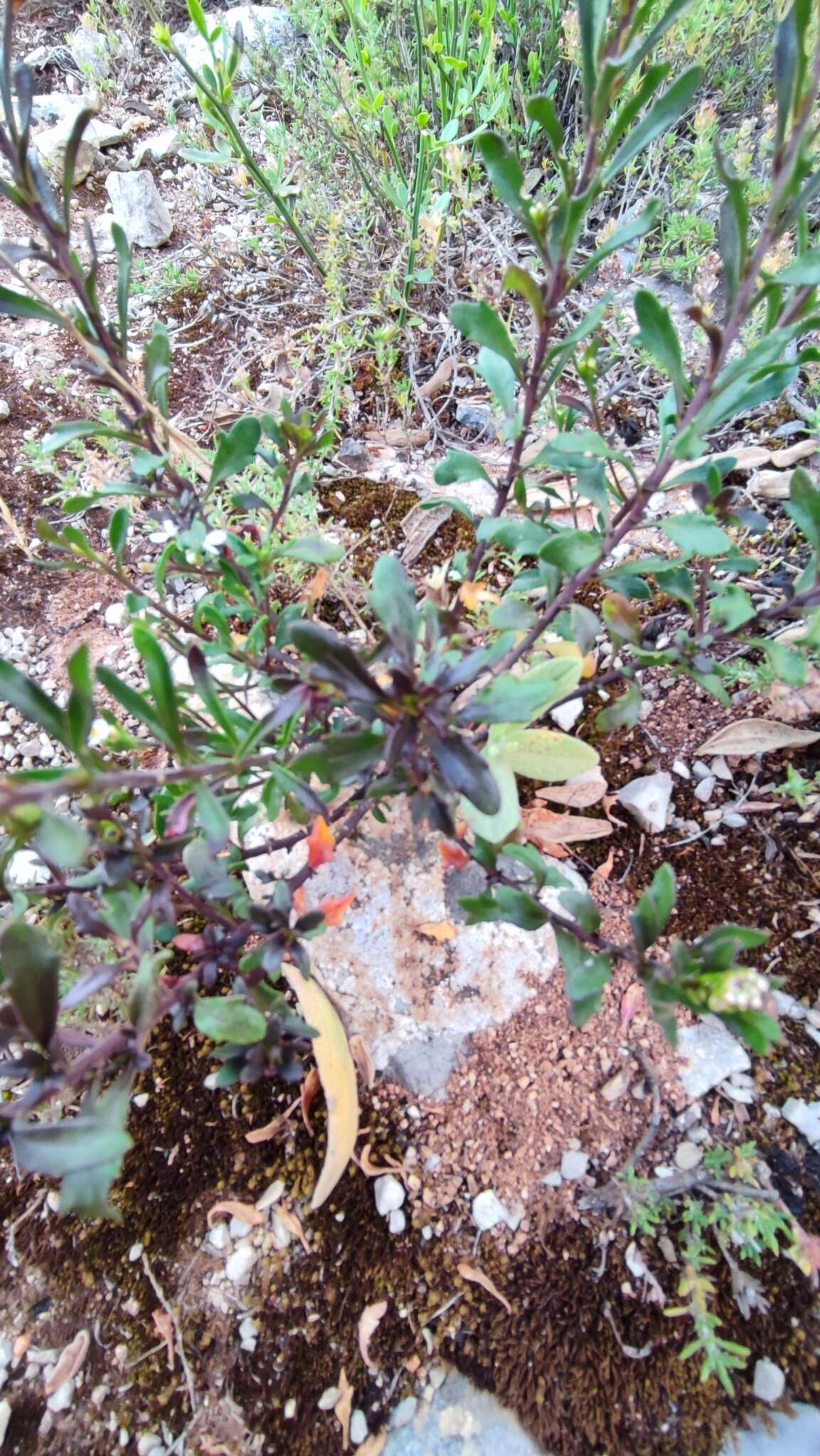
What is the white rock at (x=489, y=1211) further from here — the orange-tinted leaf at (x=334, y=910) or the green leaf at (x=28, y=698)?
the green leaf at (x=28, y=698)

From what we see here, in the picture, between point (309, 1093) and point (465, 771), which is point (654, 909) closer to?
point (465, 771)

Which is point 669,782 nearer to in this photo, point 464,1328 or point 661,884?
point 661,884

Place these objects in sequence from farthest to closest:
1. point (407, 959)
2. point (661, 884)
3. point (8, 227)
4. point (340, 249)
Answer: point (8, 227)
point (340, 249)
point (407, 959)
point (661, 884)

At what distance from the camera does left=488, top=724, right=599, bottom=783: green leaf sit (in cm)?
121

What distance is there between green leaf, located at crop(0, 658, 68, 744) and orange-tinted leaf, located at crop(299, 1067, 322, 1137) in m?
0.79

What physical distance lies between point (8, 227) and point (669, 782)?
2740mm

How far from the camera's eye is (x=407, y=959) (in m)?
1.49

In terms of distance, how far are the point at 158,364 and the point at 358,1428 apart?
1.55m

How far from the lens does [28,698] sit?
0.84 metres

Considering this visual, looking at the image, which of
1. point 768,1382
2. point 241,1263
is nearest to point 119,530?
point 241,1263

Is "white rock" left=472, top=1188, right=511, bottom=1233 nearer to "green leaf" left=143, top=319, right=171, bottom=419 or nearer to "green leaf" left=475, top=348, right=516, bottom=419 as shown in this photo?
"green leaf" left=475, top=348, right=516, bottom=419

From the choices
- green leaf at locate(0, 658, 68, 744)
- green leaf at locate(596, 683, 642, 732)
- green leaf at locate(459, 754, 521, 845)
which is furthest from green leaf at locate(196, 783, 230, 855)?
green leaf at locate(596, 683, 642, 732)

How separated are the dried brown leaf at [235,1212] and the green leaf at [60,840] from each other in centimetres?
88

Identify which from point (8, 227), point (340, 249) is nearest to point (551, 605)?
point (340, 249)
